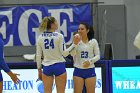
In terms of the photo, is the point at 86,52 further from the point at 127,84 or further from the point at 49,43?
the point at 127,84

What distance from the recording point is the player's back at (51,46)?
5551 millimetres

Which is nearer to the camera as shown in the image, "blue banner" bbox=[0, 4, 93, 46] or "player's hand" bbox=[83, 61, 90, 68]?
"player's hand" bbox=[83, 61, 90, 68]

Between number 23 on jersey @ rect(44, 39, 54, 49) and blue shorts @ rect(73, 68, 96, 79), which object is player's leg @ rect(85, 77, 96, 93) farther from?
number 23 on jersey @ rect(44, 39, 54, 49)

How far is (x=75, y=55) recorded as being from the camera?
19.7ft

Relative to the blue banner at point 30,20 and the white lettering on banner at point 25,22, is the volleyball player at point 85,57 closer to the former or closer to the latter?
the blue banner at point 30,20

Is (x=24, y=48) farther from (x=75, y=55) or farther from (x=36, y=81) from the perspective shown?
(x=75, y=55)

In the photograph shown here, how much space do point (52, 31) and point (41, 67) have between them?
27.0 inches

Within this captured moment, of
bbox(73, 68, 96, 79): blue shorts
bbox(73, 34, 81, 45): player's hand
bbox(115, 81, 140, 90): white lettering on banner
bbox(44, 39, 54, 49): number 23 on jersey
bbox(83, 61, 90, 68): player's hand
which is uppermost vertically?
bbox(73, 34, 81, 45): player's hand

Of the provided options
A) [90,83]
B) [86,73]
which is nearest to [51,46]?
[86,73]

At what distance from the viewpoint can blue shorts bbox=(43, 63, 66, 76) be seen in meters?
5.60

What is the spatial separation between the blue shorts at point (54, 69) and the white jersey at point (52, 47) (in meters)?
0.06

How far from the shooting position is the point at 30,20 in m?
11.2

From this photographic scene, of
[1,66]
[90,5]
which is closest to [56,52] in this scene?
[1,66]

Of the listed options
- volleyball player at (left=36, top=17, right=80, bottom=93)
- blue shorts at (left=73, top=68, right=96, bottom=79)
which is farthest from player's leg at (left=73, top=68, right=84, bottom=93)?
volleyball player at (left=36, top=17, right=80, bottom=93)
